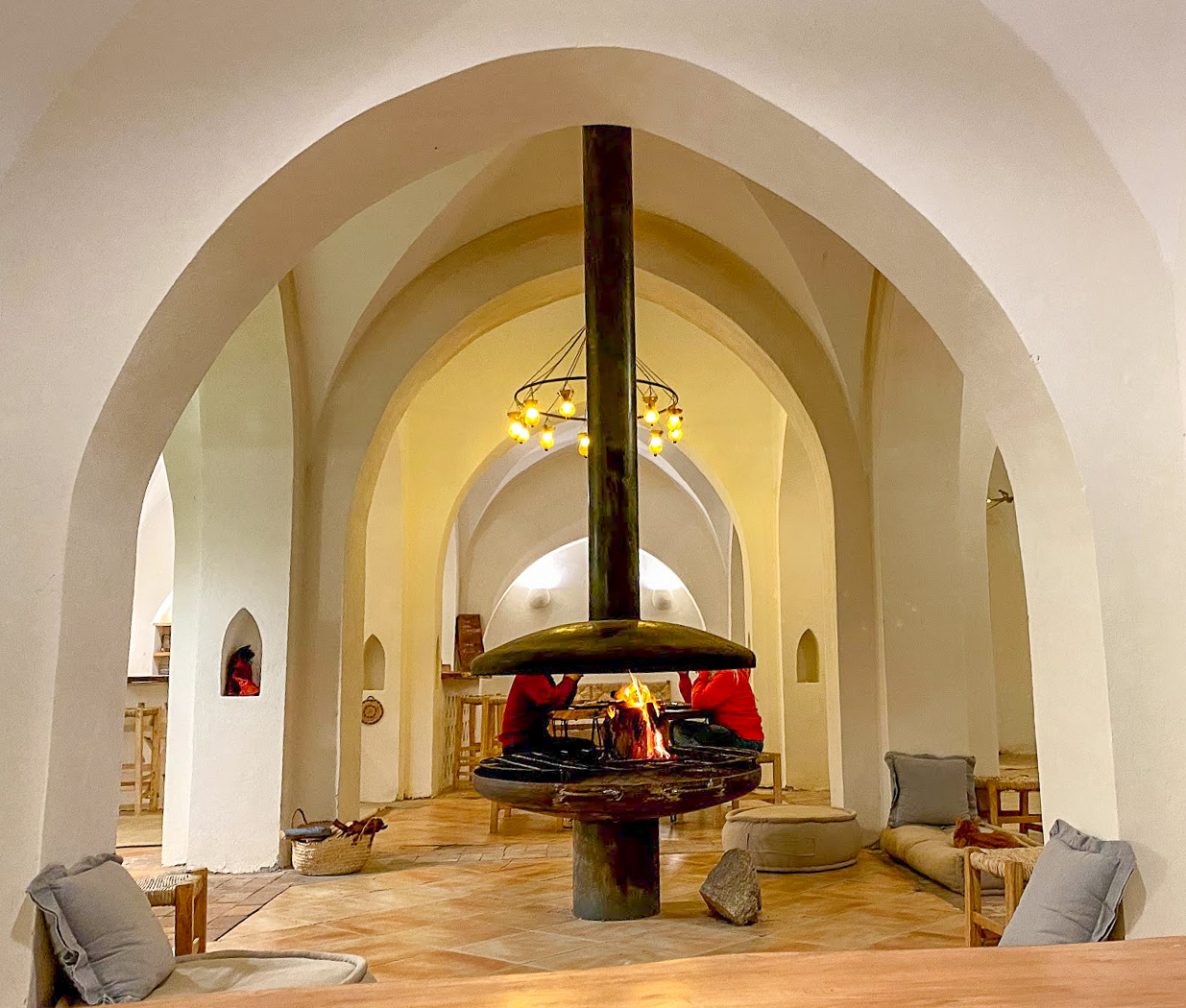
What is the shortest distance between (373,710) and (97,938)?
7.45 m

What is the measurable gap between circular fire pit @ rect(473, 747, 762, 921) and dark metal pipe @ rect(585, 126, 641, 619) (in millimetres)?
777

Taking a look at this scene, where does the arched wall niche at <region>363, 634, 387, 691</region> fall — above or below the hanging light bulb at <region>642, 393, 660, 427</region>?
below

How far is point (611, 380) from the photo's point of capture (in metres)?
5.37

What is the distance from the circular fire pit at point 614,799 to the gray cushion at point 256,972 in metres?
1.69

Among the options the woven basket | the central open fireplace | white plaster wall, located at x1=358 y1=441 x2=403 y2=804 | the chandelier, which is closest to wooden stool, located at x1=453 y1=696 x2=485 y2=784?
white plaster wall, located at x1=358 y1=441 x2=403 y2=804

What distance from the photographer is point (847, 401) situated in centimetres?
741

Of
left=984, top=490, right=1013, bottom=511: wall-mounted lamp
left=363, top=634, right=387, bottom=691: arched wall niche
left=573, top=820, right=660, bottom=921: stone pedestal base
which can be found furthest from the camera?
left=984, top=490, right=1013, bottom=511: wall-mounted lamp

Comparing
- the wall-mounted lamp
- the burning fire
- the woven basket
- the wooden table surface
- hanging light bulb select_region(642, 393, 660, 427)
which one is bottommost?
the woven basket

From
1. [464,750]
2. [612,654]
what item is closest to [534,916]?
[612,654]

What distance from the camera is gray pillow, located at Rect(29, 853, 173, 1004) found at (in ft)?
9.66

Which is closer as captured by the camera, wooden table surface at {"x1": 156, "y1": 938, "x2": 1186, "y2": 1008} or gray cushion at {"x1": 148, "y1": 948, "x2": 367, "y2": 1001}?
wooden table surface at {"x1": 156, "y1": 938, "x2": 1186, "y2": 1008}

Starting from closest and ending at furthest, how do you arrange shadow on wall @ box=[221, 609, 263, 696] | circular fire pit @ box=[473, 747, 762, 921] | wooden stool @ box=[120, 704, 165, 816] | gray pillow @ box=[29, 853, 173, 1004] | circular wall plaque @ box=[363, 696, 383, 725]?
gray pillow @ box=[29, 853, 173, 1004] < circular fire pit @ box=[473, 747, 762, 921] < shadow on wall @ box=[221, 609, 263, 696] < wooden stool @ box=[120, 704, 165, 816] < circular wall plaque @ box=[363, 696, 383, 725]

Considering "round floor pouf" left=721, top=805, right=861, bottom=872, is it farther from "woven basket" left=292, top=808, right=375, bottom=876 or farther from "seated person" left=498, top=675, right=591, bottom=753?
"woven basket" left=292, top=808, right=375, bottom=876

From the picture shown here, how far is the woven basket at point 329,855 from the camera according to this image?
256 inches
